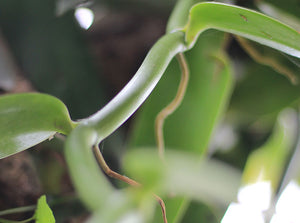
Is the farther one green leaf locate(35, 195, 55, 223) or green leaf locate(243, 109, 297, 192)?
green leaf locate(243, 109, 297, 192)

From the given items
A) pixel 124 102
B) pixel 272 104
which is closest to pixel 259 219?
pixel 272 104

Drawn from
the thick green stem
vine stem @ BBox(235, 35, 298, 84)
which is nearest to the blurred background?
vine stem @ BBox(235, 35, 298, 84)

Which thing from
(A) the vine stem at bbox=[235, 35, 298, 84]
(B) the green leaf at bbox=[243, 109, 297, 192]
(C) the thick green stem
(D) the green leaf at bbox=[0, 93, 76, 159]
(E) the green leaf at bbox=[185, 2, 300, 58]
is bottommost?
(B) the green leaf at bbox=[243, 109, 297, 192]

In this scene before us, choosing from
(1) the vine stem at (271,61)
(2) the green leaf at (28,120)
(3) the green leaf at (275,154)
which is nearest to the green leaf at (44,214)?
(2) the green leaf at (28,120)

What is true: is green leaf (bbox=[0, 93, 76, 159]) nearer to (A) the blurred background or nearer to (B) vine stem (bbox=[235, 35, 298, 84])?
(A) the blurred background

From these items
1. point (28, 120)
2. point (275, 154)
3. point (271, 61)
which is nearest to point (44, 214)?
point (28, 120)

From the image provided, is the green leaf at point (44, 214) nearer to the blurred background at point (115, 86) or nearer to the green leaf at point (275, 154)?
the blurred background at point (115, 86)

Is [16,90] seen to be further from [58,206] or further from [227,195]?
[227,195]
